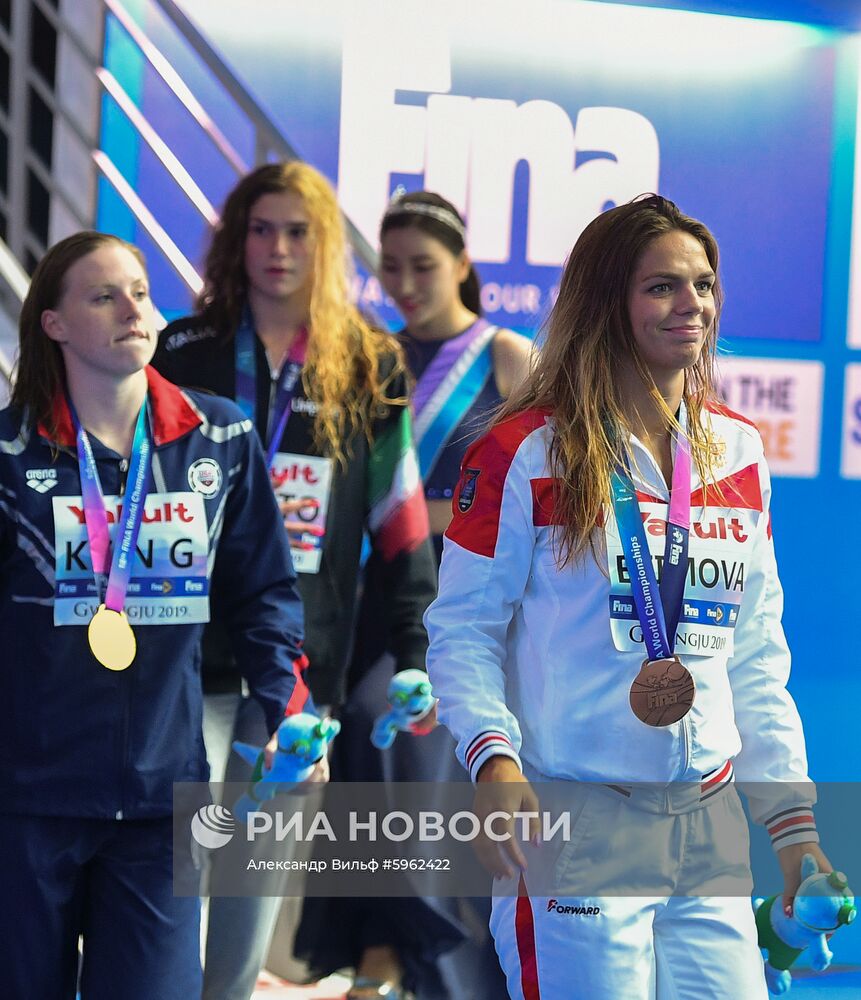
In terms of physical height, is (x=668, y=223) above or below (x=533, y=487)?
above

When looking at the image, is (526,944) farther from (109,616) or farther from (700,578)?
(109,616)

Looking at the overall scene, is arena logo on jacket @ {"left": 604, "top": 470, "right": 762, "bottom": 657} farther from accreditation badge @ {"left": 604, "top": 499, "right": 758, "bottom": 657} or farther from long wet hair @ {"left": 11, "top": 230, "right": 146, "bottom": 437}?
long wet hair @ {"left": 11, "top": 230, "right": 146, "bottom": 437}

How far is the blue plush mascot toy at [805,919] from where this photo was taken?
1969 mm

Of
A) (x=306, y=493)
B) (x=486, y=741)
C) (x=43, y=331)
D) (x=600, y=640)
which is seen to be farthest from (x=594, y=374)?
(x=306, y=493)

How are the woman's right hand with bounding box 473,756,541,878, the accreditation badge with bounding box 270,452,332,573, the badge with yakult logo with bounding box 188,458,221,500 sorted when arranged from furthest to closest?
the accreditation badge with bounding box 270,452,332,573, the badge with yakult logo with bounding box 188,458,221,500, the woman's right hand with bounding box 473,756,541,878

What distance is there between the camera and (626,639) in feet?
6.54

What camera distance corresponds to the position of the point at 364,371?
11.0 ft

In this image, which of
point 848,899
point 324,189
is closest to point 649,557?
point 848,899

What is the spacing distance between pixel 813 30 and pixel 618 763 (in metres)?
3.01

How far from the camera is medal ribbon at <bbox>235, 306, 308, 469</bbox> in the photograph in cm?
322

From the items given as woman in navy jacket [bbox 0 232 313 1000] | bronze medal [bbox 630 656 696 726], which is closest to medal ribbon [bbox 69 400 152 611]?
woman in navy jacket [bbox 0 232 313 1000]

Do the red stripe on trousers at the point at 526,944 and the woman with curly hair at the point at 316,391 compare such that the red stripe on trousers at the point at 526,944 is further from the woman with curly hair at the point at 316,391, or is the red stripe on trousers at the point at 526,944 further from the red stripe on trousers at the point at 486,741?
the woman with curly hair at the point at 316,391

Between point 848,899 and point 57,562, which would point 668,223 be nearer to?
point 848,899

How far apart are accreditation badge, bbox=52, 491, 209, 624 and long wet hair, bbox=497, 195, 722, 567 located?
0.73 metres
